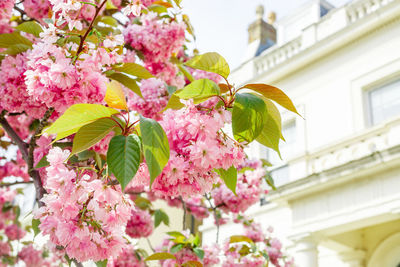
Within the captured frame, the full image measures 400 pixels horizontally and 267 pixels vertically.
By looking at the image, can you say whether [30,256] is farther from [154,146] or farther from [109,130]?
[154,146]

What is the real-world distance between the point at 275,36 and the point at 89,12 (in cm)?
1151

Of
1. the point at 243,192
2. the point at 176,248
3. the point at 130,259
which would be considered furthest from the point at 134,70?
the point at 243,192

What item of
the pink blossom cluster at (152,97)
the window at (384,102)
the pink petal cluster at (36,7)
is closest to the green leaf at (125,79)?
Answer: the pink blossom cluster at (152,97)

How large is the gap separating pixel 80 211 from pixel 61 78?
408 millimetres

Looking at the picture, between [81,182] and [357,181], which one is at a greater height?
[357,181]

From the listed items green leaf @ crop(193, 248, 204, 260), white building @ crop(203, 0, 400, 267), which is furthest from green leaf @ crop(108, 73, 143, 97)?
white building @ crop(203, 0, 400, 267)

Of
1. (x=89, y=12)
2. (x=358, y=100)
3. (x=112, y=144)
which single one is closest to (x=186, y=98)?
(x=112, y=144)

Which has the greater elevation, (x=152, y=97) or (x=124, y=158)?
(x=152, y=97)

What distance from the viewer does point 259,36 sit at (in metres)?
12.9

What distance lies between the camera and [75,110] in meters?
1.05

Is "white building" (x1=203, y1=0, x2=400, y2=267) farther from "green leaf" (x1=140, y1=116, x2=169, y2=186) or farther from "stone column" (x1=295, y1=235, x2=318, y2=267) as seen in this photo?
"green leaf" (x1=140, y1=116, x2=169, y2=186)

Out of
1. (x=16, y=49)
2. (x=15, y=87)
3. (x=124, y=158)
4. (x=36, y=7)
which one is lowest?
(x=124, y=158)

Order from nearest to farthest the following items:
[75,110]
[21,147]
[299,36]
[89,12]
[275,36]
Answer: [75,110] → [21,147] → [89,12] → [299,36] → [275,36]

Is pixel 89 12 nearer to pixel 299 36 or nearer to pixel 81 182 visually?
pixel 81 182
